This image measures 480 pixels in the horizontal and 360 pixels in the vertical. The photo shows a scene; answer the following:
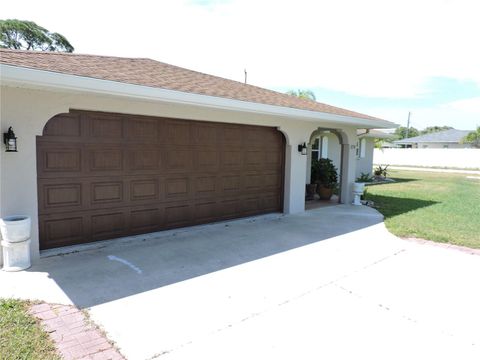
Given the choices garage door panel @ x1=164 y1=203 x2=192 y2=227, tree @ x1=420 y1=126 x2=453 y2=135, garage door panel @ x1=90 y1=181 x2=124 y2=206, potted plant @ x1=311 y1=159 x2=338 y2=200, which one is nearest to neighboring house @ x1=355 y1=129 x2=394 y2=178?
potted plant @ x1=311 y1=159 x2=338 y2=200

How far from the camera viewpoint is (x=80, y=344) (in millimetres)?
3109

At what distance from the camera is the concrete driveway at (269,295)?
322cm

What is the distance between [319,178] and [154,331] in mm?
10228

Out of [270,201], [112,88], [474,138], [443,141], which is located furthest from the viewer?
[443,141]

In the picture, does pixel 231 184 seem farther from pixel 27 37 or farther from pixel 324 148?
pixel 27 37

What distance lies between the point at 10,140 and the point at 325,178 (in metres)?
10.1

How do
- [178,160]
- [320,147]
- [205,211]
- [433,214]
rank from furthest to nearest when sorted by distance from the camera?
[320,147]
[433,214]
[205,211]
[178,160]

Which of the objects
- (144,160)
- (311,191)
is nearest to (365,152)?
(311,191)

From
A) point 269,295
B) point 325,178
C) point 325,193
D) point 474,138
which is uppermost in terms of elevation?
point 474,138

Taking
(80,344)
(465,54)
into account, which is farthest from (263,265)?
(465,54)

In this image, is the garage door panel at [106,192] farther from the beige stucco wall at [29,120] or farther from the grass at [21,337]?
the grass at [21,337]

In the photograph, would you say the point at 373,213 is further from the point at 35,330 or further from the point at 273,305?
the point at 35,330

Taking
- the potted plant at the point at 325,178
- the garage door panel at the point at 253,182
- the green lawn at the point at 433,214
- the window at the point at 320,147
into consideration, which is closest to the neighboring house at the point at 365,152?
the window at the point at 320,147

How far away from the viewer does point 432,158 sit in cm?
3706
